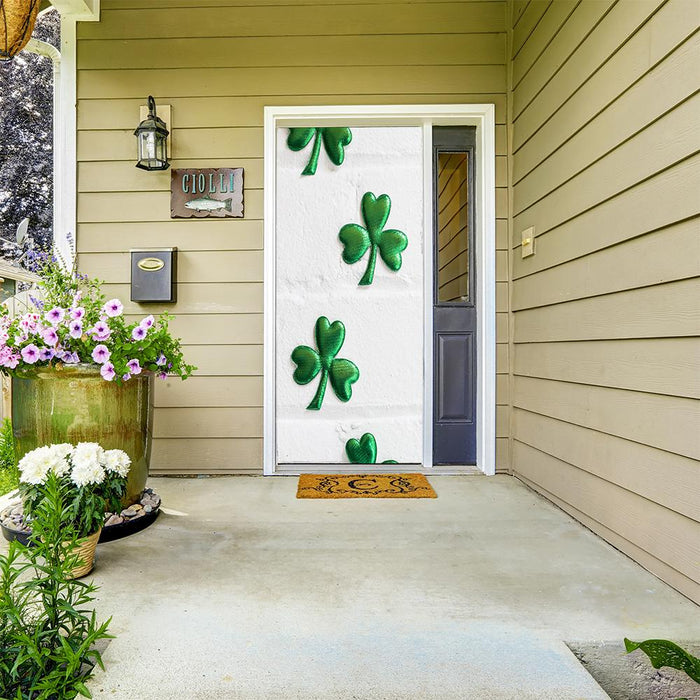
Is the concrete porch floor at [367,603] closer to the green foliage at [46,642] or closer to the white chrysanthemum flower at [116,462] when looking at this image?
the green foliage at [46,642]

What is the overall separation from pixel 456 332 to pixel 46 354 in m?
1.99

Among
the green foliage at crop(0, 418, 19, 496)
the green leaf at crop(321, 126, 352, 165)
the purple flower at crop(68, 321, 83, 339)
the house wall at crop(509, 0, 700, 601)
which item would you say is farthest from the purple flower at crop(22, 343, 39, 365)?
the house wall at crop(509, 0, 700, 601)

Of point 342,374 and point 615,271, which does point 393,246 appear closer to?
point 342,374

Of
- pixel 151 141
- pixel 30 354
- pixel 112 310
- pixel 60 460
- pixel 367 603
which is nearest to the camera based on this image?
pixel 367 603

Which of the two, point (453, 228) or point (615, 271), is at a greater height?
point (453, 228)

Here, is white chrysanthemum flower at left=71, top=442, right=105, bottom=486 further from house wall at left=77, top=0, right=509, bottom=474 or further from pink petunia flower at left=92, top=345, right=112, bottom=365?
house wall at left=77, top=0, right=509, bottom=474

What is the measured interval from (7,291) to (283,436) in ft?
6.10

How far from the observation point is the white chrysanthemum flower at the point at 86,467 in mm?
1530

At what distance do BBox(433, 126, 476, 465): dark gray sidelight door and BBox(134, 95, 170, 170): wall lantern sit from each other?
148 cm

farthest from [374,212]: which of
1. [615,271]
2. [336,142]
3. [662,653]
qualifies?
[662,653]

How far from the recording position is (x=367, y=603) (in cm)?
144

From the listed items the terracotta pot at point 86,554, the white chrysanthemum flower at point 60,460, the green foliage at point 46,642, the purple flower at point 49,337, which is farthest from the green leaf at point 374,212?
the green foliage at point 46,642

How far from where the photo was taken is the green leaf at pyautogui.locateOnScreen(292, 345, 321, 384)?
3.00 m

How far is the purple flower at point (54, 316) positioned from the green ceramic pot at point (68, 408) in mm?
165
